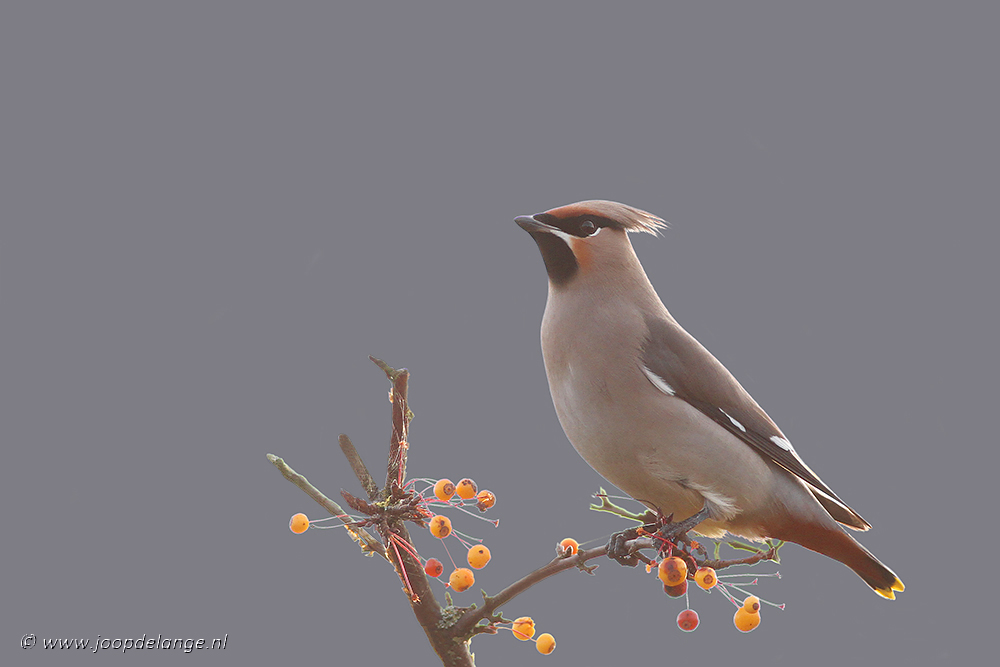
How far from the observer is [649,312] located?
2387mm

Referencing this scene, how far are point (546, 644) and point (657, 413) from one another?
0.64 m

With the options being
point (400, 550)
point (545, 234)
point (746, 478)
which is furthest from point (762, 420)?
point (400, 550)

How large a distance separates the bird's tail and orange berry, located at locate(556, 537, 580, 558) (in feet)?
2.03

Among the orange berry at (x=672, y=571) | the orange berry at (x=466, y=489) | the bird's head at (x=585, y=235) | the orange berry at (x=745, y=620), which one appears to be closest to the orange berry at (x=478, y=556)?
the orange berry at (x=466, y=489)

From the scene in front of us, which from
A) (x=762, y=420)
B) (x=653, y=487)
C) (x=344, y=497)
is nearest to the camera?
(x=344, y=497)

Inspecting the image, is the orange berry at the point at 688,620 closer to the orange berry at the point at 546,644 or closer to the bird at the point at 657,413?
the bird at the point at 657,413

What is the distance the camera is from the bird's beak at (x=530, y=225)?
2266mm

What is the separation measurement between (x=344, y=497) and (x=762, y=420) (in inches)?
45.4

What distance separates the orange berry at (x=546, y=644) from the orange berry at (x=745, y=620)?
440 mm

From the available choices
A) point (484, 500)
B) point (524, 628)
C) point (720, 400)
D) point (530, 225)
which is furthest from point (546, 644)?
point (530, 225)

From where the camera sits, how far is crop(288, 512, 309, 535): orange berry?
6.48 feet

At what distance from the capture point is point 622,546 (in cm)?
200

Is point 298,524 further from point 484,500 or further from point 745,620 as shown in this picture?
point 745,620

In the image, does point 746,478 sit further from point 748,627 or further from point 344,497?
point 344,497
